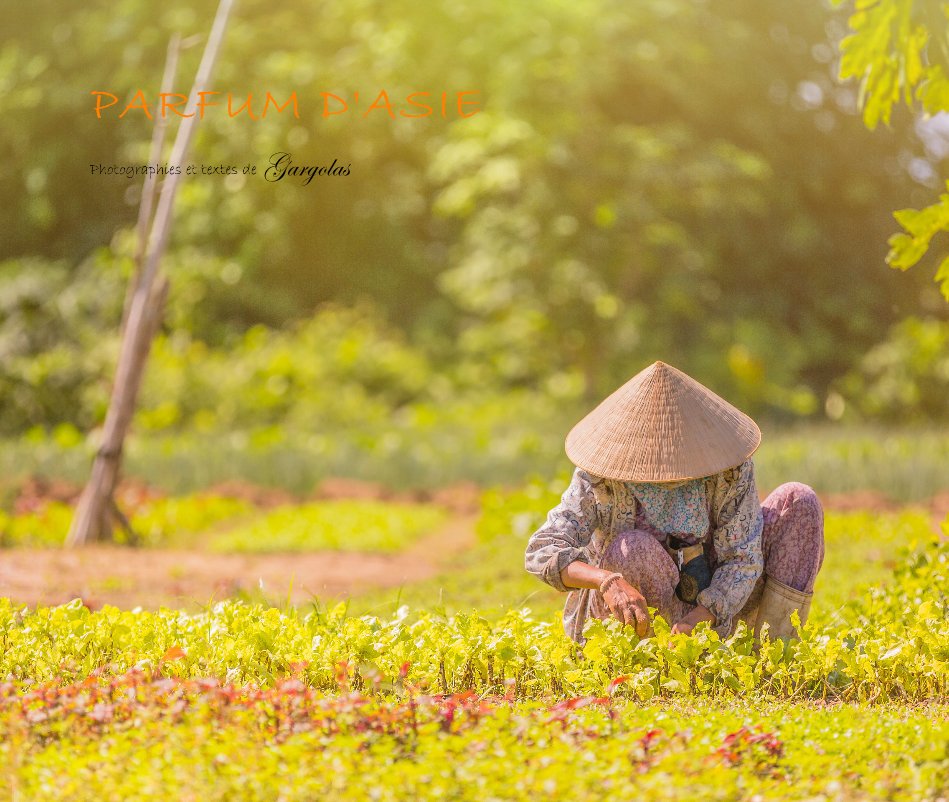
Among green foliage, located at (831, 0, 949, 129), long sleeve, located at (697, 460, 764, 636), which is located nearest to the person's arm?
long sleeve, located at (697, 460, 764, 636)

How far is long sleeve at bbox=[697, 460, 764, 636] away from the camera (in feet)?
12.8

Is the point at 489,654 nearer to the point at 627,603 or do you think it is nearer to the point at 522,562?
the point at 627,603

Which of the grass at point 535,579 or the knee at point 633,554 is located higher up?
the knee at point 633,554

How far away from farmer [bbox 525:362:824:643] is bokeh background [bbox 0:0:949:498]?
691 cm

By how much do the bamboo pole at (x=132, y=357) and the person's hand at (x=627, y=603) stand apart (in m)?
5.35

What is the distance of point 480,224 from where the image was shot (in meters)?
15.6

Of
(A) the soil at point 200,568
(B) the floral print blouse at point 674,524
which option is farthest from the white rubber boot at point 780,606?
(A) the soil at point 200,568

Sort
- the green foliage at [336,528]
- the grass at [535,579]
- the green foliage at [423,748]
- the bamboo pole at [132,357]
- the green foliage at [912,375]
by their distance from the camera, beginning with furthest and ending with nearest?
the green foliage at [912,375] → the green foliage at [336,528] → the bamboo pole at [132,357] → the grass at [535,579] → the green foliage at [423,748]

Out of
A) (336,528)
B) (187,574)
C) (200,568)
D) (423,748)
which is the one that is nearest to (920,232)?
(423,748)

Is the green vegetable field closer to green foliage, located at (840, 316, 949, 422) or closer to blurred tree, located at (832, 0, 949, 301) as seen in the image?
blurred tree, located at (832, 0, 949, 301)

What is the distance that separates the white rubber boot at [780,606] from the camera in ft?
13.1

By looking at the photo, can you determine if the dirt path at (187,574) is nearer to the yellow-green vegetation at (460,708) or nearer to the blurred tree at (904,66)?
the yellow-green vegetation at (460,708)

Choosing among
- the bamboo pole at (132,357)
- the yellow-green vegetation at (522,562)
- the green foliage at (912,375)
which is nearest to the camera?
the yellow-green vegetation at (522,562)

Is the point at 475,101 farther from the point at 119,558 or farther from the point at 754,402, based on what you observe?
the point at 119,558
